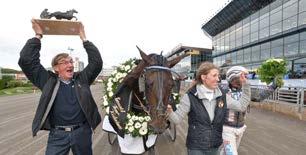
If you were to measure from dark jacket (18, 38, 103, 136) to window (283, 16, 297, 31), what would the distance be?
2910cm

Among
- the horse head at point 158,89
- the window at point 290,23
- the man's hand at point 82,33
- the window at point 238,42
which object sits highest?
the window at point 290,23

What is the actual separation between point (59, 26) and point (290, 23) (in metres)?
30.5

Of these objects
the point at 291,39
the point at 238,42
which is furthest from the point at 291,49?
the point at 238,42

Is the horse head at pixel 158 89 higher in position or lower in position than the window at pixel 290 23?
lower

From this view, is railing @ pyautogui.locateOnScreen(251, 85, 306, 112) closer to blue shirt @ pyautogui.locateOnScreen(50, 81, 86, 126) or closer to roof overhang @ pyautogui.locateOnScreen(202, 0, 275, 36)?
blue shirt @ pyautogui.locateOnScreen(50, 81, 86, 126)

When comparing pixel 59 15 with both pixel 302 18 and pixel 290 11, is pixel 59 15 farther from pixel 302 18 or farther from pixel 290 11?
pixel 290 11

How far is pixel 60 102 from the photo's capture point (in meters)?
3.54

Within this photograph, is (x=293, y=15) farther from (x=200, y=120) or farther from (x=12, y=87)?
(x=12, y=87)

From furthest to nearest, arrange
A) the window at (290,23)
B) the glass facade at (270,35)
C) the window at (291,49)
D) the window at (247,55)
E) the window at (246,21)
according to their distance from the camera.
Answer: the window at (246,21) → the window at (247,55) → the window at (290,23) → the window at (291,49) → the glass facade at (270,35)

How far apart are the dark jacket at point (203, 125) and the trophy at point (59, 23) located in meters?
1.50

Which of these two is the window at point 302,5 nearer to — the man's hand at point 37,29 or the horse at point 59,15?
the horse at point 59,15

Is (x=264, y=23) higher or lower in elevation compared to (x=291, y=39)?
higher

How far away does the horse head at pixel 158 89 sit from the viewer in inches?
131

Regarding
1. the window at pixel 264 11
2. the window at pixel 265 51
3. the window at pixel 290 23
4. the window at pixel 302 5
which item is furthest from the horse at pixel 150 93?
the window at pixel 264 11
